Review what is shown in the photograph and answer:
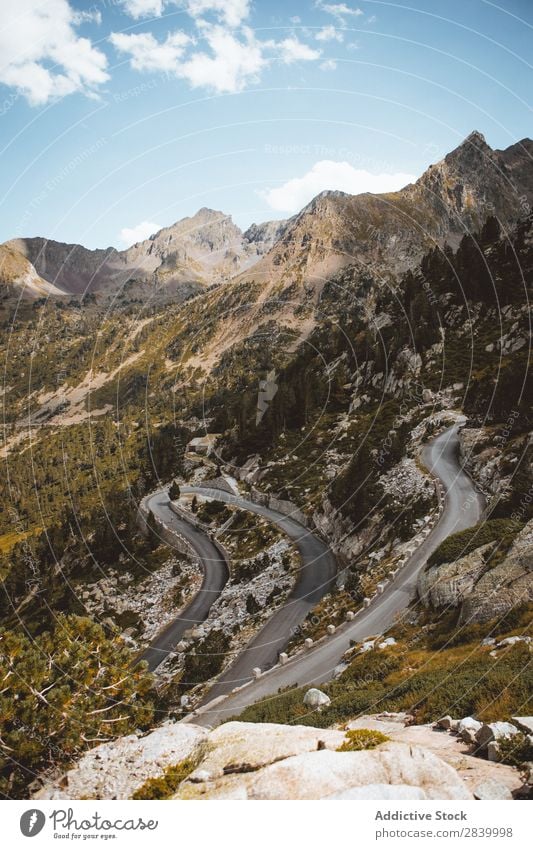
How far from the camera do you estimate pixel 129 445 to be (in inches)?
7308

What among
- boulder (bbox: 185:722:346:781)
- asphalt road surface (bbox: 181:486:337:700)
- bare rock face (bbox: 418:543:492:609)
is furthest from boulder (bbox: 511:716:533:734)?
asphalt road surface (bbox: 181:486:337:700)

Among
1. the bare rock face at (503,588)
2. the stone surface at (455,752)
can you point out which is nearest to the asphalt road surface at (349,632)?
the bare rock face at (503,588)

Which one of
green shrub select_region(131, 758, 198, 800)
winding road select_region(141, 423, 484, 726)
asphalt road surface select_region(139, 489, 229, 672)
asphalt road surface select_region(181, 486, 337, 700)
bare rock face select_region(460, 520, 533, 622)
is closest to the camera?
green shrub select_region(131, 758, 198, 800)

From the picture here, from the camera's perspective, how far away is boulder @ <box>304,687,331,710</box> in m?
16.7

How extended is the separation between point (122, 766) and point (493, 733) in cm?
964

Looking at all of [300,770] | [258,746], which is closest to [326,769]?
[300,770]

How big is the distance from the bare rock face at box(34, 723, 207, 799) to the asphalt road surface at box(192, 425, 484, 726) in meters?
9.68

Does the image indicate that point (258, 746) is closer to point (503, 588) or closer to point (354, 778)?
point (354, 778)

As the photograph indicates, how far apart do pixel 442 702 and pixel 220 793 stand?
7.10m

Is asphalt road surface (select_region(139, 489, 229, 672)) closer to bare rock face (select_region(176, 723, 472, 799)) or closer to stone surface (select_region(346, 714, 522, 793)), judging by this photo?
stone surface (select_region(346, 714, 522, 793))
